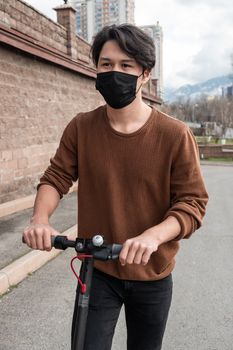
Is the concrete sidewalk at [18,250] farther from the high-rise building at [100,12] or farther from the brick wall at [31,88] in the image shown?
the high-rise building at [100,12]

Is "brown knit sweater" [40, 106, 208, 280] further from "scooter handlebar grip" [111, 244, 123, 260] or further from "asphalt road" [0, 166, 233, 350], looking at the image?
"asphalt road" [0, 166, 233, 350]

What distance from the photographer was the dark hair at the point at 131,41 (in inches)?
72.6

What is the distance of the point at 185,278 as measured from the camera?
5.39 m

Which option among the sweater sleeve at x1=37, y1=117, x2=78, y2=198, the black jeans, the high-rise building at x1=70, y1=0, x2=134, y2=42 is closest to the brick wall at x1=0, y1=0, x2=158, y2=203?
the sweater sleeve at x1=37, y1=117, x2=78, y2=198

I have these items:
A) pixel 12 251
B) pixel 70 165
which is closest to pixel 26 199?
pixel 12 251

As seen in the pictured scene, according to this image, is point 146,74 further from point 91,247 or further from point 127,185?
point 91,247

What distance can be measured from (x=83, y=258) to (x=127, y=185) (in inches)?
15.3

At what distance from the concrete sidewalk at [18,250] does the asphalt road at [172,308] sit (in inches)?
4.7

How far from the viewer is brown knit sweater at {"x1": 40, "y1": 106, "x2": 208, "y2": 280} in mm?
1925

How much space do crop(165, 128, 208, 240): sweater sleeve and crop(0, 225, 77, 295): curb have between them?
3.31 metres

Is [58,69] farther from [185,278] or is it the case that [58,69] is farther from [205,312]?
[205,312]

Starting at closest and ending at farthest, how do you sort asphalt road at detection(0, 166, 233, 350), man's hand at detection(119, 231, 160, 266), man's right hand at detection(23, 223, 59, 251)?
man's hand at detection(119, 231, 160, 266)
man's right hand at detection(23, 223, 59, 251)
asphalt road at detection(0, 166, 233, 350)

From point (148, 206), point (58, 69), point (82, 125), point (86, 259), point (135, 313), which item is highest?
point (58, 69)

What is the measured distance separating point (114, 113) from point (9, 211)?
6.72m
